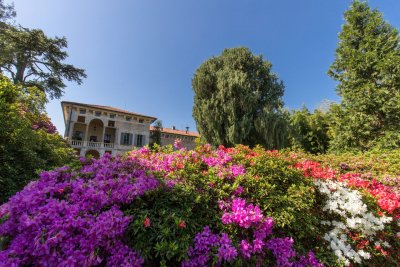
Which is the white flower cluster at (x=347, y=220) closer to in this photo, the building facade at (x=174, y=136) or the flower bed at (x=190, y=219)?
the flower bed at (x=190, y=219)

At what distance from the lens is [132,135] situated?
75.9 feet

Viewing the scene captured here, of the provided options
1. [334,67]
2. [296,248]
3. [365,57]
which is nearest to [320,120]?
[334,67]

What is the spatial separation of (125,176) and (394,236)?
13.4ft

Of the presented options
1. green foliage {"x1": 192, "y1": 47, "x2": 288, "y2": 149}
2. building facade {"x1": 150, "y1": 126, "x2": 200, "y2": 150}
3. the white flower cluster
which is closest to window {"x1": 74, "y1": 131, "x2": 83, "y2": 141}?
building facade {"x1": 150, "y1": 126, "x2": 200, "y2": 150}

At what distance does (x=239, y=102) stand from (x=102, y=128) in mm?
20015

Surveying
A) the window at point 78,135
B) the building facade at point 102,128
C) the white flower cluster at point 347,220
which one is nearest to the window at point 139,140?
the building facade at point 102,128

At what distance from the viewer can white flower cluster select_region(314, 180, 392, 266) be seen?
2188 millimetres

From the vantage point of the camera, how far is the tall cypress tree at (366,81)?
1055 cm

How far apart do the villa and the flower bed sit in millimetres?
20718

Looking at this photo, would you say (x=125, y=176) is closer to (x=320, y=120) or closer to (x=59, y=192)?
(x=59, y=192)

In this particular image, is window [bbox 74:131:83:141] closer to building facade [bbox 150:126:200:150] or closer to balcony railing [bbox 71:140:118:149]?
balcony railing [bbox 71:140:118:149]

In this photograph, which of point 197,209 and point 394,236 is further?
point 394,236

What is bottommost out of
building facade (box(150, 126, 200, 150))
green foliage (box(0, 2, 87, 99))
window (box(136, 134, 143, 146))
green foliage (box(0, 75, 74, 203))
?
green foliage (box(0, 75, 74, 203))

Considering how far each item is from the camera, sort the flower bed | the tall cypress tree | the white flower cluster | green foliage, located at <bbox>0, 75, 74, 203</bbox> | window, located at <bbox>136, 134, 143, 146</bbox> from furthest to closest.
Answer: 1. window, located at <bbox>136, 134, 143, 146</bbox>
2. the tall cypress tree
3. green foliage, located at <bbox>0, 75, 74, 203</bbox>
4. the white flower cluster
5. the flower bed
